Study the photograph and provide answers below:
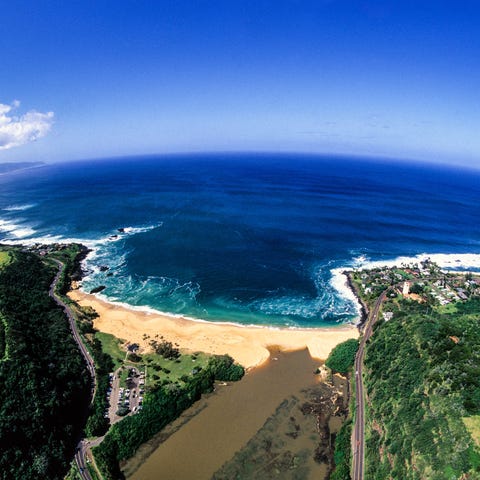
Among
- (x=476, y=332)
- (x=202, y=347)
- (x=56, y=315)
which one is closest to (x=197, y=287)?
(x=202, y=347)

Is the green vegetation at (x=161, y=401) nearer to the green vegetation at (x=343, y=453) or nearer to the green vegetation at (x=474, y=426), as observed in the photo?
the green vegetation at (x=343, y=453)

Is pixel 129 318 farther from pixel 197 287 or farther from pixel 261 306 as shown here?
pixel 261 306

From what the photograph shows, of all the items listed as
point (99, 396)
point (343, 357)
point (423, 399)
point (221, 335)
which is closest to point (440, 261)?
point (343, 357)

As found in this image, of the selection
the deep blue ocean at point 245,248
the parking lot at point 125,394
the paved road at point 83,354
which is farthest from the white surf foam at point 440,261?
the paved road at point 83,354

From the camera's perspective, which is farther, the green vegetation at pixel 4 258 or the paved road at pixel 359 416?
the green vegetation at pixel 4 258

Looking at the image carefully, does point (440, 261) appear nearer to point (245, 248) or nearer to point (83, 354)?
point (245, 248)


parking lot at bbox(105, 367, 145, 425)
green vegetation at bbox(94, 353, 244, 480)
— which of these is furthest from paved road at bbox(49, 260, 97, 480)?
parking lot at bbox(105, 367, 145, 425)
